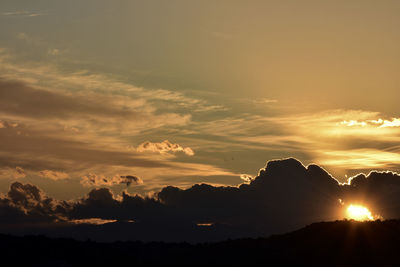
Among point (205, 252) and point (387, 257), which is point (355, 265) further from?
point (205, 252)

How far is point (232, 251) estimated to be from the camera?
Result: 11238cm

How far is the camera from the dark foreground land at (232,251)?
104 metres

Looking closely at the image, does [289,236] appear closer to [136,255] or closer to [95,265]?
[136,255]

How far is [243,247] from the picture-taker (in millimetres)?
115688

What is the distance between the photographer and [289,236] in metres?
126

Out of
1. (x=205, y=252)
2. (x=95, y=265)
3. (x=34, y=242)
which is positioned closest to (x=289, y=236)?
(x=205, y=252)

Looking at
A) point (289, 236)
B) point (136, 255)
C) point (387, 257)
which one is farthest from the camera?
point (289, 236)

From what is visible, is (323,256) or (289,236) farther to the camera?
(289,236)

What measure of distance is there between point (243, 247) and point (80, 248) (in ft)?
97.3

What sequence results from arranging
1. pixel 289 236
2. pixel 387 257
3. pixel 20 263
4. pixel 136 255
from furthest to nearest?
pixel 289 236 → pixel 387 257 → pixel 136 255 → pixel 20 263

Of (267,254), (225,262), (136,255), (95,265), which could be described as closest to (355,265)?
(267,254)

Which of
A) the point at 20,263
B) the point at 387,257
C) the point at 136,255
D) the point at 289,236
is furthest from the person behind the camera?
the point at 289,236

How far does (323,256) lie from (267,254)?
1041 cm

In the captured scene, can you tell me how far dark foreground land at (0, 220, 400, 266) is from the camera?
10431 centimetres
